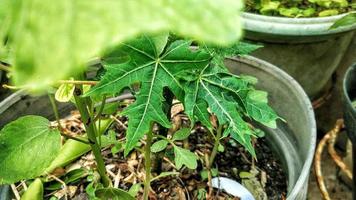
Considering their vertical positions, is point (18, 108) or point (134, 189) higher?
point (18, 108)

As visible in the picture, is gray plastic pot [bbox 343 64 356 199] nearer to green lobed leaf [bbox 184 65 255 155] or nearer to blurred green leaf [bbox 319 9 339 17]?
blurred green leaf [bbox 319 9 339 17]

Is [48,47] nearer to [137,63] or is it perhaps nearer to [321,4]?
[137,63]

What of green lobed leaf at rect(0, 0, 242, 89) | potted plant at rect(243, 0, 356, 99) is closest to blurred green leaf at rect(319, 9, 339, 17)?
potted plant at rect(243, 0, 356, 99)

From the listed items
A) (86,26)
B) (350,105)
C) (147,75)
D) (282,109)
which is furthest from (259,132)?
(86,26)

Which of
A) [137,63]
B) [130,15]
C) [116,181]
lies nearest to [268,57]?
[116,181]

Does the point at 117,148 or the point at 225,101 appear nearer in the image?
the point at 225,101

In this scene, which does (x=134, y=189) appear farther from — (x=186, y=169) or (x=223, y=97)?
(x=223, y=97)

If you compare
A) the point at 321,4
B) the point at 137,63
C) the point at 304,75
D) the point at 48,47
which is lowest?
the point at 304,75
